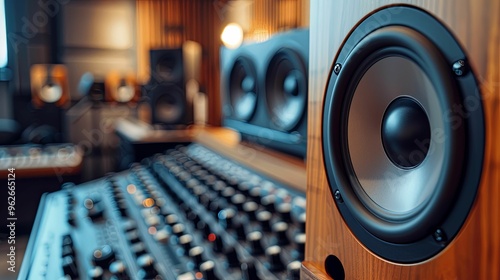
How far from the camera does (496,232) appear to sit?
0.28m

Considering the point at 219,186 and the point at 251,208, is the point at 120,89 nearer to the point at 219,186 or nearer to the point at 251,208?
the point at 219,186

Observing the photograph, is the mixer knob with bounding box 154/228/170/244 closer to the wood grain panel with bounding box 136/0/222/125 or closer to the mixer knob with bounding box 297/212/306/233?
the mixer knob with bounding box 297/212/306/233

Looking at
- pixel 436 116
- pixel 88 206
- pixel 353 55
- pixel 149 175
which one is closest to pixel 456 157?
pixel 436 116

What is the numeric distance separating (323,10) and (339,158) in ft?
0.52

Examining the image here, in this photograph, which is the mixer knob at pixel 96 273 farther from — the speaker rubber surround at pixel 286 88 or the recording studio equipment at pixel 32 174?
the recording studio equipment at pixel 32 174

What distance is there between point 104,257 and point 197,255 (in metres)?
0.16

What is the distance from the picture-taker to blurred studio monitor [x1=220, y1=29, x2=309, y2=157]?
1153mm

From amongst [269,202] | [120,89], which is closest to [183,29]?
[120,89]

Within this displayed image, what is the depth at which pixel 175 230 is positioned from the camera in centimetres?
87

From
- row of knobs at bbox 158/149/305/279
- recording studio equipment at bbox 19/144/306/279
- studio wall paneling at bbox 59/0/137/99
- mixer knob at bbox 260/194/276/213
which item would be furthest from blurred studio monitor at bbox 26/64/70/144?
mixer knob at bbox 260/194/276/213

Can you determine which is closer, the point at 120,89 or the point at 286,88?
the point at 286,88

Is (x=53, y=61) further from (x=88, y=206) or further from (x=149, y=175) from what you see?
(x=88, y=206)

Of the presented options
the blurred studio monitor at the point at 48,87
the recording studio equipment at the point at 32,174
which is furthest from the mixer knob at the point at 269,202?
the blurred studio monitor at the point at 48,87

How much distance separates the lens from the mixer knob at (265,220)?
84 centimetres
